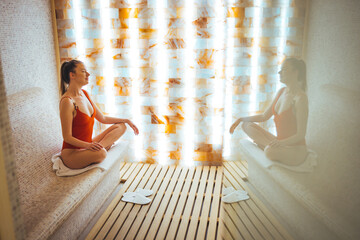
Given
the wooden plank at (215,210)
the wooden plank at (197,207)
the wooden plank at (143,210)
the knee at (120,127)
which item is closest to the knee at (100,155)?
the knee at (120,127)

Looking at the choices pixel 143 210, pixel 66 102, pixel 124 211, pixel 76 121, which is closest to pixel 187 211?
pixel 143 210

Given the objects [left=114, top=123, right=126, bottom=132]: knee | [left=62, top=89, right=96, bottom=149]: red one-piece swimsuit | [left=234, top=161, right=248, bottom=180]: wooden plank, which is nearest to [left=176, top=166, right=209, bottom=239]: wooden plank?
[left=114, top=123, right=126, bottom=132]: knee

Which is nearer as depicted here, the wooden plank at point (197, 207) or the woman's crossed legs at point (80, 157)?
the wooden plank at point (197, 207)

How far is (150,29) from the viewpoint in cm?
218

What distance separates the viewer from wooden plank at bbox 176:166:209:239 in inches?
61.5

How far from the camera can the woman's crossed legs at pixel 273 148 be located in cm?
49

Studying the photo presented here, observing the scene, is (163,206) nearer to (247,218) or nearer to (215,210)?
(215,210)

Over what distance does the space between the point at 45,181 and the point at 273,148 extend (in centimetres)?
140

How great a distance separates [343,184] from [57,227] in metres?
1.21

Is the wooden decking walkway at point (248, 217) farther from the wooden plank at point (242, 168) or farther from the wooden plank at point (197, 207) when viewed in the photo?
the wooden plank at point (197, 207)

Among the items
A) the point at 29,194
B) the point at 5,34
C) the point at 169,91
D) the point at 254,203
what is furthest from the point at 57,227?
the point at 169,91

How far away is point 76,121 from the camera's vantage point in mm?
1739

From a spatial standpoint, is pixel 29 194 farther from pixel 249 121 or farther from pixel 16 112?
pixel 249 121

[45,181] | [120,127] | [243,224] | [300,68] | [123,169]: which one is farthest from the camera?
[123,169]
